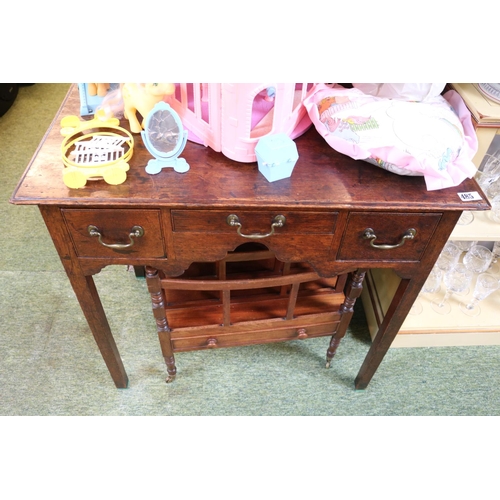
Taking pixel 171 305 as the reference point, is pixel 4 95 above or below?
below

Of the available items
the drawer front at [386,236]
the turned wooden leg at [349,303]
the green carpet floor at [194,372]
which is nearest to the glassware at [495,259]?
the green carpet floor at [194,372]

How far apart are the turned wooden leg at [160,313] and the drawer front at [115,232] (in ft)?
0.41

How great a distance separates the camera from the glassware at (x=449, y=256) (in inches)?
59.0

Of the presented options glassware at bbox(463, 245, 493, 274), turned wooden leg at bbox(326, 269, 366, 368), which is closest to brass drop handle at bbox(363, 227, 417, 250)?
turned wooden leg at bbox(326, 269, 366, 368)

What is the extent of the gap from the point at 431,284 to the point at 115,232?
1.18m

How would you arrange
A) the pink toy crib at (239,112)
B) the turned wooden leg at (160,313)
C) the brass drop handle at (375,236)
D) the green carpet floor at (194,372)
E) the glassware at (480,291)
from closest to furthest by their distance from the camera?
the pink toy crib at (239,112), the brass drop handle at (375,236), the turned wooden leg at (160,313), the green carpet floor at (194,372), the glassware at (480,291)

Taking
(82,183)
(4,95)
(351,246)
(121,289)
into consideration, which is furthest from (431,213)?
(4,95)

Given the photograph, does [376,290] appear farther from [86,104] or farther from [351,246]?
[86,104]

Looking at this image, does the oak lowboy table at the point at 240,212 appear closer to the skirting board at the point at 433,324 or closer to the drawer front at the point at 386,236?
the drawer front at the point at 386,236

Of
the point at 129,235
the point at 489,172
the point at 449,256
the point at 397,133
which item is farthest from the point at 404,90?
the point at 449,256

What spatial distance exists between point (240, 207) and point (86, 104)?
461 mm

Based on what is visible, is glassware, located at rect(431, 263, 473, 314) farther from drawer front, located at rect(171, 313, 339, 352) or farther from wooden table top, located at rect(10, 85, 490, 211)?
wooden table top, located at rect(10, 85, 490, 211)

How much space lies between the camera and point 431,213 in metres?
0.88

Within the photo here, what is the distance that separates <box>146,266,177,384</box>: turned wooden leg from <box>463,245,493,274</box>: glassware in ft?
3.54
